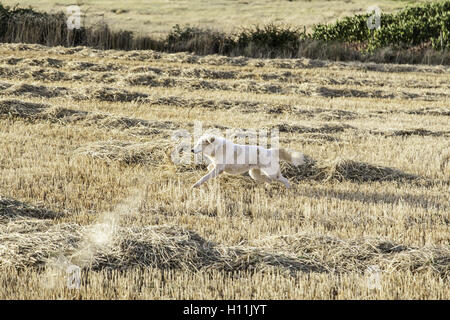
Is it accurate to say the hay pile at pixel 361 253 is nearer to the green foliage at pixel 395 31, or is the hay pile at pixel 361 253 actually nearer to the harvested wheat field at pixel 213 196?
the harvested wheat field at pixel 213 196

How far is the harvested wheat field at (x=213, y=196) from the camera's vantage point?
15.0 feet

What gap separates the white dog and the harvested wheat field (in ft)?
0.98

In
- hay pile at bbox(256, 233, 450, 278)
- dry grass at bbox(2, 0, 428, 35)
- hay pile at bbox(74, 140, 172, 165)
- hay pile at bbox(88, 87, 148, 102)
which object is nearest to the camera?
hay pile at bbox(256, 233, 450, 278)

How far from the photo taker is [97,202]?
21.8 feet

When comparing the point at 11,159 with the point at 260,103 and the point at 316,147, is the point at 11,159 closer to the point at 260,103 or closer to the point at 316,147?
the point at 316,147

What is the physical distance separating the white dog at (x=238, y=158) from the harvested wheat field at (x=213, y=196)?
0.30 m

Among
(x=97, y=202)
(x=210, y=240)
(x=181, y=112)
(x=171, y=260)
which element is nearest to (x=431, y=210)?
(x=210, y=240)

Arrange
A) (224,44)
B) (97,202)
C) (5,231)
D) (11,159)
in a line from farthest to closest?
(224,44) → (11,159) → (97,202) → (5,231)

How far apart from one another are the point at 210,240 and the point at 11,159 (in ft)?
13.8

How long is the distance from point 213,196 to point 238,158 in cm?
64

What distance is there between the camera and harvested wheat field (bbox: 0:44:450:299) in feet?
15.0

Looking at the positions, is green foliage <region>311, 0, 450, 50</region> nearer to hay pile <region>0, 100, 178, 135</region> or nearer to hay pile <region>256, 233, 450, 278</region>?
hay pile <region>0, 100, 178, 135</region>

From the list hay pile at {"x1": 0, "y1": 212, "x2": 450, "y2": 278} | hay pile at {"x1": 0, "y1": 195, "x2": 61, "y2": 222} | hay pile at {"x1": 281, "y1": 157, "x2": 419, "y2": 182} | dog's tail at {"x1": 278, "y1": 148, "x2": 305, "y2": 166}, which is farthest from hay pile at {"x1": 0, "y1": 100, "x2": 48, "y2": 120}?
hay pile at {"x1": 0, "y1": 212, "x2": 450, "y2": 278}

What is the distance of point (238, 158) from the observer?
7270 mm
